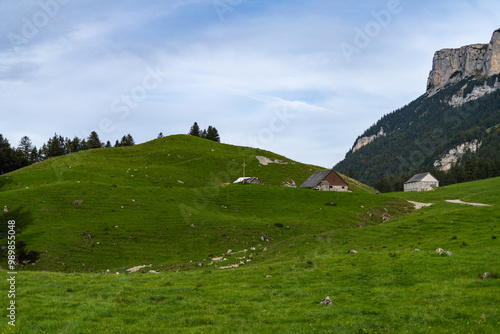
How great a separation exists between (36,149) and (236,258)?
130m

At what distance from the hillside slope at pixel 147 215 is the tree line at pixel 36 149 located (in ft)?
138

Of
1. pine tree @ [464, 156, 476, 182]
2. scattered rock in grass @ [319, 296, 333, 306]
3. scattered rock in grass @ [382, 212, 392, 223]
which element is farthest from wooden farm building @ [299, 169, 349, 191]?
scattered rock in grass @ [319, 296, 333, 306]

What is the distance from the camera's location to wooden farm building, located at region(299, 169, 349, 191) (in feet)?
312

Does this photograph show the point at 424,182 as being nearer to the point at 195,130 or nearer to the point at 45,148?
the point at 195,130

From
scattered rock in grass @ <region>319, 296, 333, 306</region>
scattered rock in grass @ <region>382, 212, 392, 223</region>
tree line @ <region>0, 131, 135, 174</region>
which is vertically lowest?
scattered rock in grass @ <region>382, 212, 392, 223</region>

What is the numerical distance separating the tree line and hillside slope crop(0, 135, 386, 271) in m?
42.1

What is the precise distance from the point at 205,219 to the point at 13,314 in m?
40.1

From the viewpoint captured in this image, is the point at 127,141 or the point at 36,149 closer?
the point at 36,149

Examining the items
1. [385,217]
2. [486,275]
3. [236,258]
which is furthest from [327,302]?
[385,217]

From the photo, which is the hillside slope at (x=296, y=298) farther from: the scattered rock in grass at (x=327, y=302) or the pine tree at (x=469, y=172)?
the pine tree at (x=469, y=172)

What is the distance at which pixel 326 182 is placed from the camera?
3777 inches

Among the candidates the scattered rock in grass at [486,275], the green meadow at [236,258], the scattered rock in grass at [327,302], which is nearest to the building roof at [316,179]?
the green meadow at [236,258]

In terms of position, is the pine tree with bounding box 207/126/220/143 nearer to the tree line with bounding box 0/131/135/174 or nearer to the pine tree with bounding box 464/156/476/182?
the tree line with bounding box 0/131/135/174

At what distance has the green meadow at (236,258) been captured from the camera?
14.8 meters
